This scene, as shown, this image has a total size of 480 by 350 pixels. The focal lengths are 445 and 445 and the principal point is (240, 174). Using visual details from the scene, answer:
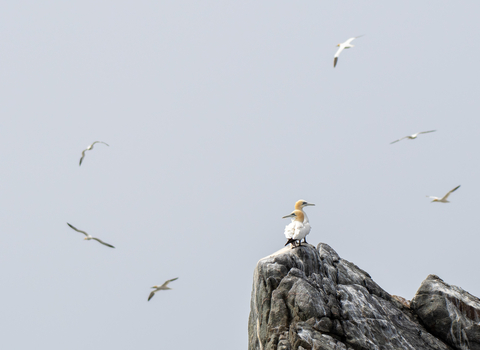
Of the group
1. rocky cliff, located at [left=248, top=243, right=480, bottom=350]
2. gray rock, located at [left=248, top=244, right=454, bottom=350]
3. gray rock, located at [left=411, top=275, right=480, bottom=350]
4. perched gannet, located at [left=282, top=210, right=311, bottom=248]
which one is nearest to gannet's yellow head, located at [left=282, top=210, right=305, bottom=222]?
perched gannet, located at [left=282, top=210, right=311, bottom=248]

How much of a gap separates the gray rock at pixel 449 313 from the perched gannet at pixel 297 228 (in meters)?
7.65

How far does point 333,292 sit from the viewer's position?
21.6 metres

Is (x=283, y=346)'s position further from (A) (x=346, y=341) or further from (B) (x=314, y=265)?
(B) (x=314, y=265)

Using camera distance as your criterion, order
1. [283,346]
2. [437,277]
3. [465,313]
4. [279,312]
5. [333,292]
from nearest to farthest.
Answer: [283,346] → [279,312] → [333,292] → [465,313] → [437,277]

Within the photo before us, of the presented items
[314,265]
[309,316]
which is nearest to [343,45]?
[314,265]

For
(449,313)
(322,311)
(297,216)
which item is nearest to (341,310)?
(322,311)

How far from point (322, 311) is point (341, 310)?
4.40ft

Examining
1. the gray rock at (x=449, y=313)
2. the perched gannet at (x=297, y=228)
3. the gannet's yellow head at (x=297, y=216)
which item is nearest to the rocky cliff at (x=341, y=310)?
the gray rock at (x=449, y=313)

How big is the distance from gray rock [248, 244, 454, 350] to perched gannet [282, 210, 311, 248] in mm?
656

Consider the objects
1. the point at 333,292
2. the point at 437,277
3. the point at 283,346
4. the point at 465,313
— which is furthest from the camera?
the point at 437,277

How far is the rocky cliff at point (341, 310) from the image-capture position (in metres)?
19.6

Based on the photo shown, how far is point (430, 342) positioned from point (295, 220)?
8.95 metres

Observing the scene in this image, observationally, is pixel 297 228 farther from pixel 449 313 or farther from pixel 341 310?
pixel 449 313

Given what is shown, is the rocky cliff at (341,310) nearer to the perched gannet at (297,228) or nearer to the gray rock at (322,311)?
the gray rock at (322,311)
